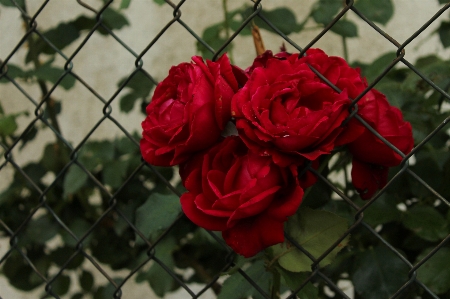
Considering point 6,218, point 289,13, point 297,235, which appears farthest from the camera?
point 6,218

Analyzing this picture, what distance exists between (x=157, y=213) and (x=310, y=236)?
0.27 m

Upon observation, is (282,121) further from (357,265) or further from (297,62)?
(357,265)

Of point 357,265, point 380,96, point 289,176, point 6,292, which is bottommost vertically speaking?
point 6,292

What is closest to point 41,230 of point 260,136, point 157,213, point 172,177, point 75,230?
point 75,230

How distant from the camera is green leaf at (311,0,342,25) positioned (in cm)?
109

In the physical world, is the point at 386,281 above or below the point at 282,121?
below

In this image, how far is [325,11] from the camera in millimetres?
1104

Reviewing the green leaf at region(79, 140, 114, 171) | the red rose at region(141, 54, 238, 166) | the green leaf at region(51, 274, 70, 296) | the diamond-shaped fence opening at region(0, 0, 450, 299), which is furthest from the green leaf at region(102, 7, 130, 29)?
the red rose at region(141, 54, 238, 166)

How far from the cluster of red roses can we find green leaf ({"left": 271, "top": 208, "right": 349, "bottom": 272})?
0.05 metres

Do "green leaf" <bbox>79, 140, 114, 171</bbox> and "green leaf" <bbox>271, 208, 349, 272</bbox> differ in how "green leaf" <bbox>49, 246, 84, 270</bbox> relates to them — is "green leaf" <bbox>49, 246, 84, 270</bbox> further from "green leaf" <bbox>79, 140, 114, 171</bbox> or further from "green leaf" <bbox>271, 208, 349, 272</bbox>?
"green leaf" <bbox>271, 208, 349, 272</bbox>

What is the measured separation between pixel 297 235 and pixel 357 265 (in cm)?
22

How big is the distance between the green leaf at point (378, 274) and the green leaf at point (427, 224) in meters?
0.05

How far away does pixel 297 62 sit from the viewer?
619 millimetres

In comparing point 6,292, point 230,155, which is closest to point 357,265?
point 230,155
